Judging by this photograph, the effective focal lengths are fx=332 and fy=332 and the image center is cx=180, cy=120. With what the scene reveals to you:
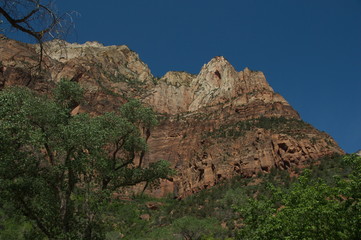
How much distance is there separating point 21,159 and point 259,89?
10553cm

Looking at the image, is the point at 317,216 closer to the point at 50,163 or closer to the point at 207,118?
the point at 50,163

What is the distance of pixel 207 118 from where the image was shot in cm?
10838

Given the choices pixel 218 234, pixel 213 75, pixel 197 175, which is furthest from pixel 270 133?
pixel 213 75

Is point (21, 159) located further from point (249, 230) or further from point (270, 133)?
point (270, 133)

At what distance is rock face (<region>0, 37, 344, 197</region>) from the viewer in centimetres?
7881

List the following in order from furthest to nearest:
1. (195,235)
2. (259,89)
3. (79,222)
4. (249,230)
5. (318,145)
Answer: (259,89), (318,145), (195,235), (249,230), (79,222)

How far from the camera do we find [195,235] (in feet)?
148

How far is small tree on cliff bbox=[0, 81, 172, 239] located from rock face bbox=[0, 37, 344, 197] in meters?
47.3

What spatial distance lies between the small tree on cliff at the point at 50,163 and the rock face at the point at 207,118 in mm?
47334

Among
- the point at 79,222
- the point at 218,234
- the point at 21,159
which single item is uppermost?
the point at 218,234

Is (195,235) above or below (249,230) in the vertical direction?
above

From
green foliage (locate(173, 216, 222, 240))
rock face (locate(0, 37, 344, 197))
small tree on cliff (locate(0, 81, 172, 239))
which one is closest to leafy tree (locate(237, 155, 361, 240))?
small tree on cliff (locate(0, 81, 172, 239))

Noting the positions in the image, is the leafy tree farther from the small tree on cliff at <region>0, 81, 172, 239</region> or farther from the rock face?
the rock face

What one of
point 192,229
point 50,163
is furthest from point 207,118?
point 50,163
